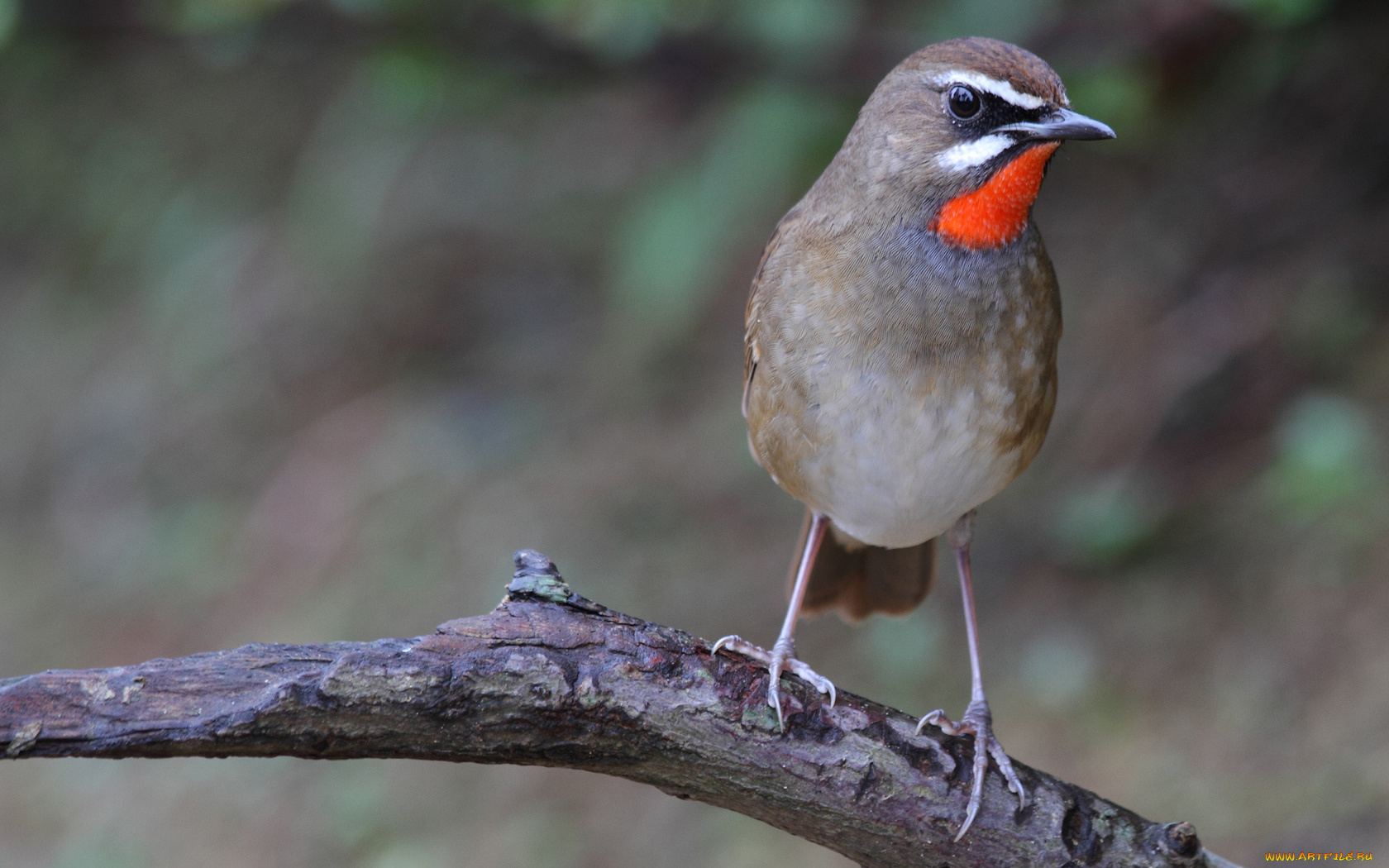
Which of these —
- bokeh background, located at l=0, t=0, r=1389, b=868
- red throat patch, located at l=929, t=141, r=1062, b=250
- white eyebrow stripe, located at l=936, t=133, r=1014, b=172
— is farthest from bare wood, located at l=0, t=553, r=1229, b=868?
bokeh background, located at l=0, t=0, r=1389, b=868

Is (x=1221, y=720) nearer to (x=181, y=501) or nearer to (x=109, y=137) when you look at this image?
(x=181, y=501)

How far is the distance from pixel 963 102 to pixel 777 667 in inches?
61.4

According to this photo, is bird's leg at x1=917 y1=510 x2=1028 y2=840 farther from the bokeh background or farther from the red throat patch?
the bokeh background

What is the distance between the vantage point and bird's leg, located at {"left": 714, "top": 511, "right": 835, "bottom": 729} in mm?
2904

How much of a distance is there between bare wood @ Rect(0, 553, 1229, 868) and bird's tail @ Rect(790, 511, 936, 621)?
116 centimetres

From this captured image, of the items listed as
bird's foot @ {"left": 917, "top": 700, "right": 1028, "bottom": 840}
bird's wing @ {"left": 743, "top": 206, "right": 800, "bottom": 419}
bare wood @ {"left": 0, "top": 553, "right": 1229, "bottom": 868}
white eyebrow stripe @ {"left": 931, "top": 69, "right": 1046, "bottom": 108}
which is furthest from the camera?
bird's wing @ {"left": 743, "top": 206, "right": 800, "bottom": 419}

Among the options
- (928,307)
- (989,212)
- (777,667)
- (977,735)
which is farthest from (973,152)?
(977,735)

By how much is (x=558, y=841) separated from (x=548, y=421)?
112 inches

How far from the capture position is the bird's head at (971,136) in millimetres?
3141

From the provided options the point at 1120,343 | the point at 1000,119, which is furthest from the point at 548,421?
the point at 1000,119

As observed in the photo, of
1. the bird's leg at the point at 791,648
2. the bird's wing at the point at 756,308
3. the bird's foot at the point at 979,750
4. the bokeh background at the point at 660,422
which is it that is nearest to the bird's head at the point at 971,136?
the bird's wing at the point at 756,308

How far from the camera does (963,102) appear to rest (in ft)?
10.6

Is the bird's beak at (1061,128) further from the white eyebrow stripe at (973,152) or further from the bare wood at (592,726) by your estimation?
the bare wood at (592,726)

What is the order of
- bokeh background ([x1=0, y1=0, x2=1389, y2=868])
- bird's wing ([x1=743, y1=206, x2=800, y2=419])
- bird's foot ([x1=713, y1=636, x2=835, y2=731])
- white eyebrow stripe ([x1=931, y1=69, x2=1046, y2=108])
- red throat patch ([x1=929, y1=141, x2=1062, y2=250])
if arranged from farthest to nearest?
bokeh background ([x1=0, y1=0, x2=1389, y2=868]) < bird's wing ([x1=743, y1=206, x2=800, y2=419]) < red throat patch ([x1=929, y1=141, x2=1062, y2=250]) < white eyebrow stripe ([x1=931, y1=69, x2=1046, y2=108]) < bird's foot ([x1=713, y1=636, x2=835, y2=731])
